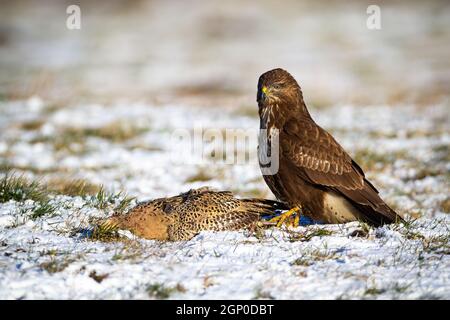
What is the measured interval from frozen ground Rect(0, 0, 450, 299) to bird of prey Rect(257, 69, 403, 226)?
18.1 inches

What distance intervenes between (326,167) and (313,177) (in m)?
0.19

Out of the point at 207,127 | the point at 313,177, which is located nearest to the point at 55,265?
the point at 313,177

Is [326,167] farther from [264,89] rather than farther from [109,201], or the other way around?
[109,201]

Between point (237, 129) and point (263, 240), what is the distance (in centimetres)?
810

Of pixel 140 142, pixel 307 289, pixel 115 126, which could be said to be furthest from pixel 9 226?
pixel 115 126

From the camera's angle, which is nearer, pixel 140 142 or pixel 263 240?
pixel 263 240

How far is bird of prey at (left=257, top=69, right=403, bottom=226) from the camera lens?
6.39 metres

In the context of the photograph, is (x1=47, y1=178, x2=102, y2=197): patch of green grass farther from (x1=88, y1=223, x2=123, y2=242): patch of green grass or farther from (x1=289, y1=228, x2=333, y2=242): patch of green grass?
(x1=289, y1=228, x2=333, y2=242): patch of green grass

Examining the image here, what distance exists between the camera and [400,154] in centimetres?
1144

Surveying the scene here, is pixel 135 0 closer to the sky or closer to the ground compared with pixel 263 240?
closer to the sky

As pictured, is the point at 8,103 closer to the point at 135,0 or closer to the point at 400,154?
the point at 400,154

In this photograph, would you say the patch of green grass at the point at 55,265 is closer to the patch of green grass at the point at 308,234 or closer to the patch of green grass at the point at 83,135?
the patch of green grass at the point at 308,234

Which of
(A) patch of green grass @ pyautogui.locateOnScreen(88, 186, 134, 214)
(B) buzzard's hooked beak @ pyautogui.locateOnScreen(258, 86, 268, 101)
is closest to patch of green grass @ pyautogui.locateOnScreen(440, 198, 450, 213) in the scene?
(B) buzzard's hooked beak @ pyautogui.locateOnScreen(258, 86, 268, 101)
